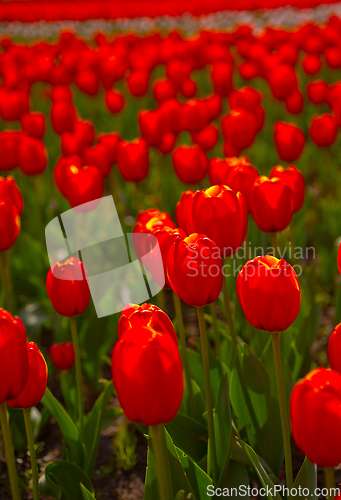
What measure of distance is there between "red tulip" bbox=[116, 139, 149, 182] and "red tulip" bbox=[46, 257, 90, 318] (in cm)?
127

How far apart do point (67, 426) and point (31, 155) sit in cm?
142

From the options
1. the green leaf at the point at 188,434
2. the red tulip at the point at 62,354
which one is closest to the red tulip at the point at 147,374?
the green leaf at the point at 188,434

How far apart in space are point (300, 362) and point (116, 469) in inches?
30.2

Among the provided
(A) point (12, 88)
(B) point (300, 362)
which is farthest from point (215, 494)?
(A) point (12, 88)

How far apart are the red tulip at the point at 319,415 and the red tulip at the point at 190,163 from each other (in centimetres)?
Result: 175

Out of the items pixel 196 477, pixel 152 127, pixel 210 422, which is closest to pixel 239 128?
pixel 152 127

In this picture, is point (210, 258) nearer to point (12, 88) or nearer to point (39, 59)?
point (12, 88)

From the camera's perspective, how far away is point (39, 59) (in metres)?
4.82

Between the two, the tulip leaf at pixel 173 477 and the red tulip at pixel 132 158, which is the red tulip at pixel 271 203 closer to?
the tulip leaf at pixel 173 477

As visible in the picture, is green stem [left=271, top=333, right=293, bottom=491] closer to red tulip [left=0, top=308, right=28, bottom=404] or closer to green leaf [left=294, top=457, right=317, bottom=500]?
green leaf [left=294, top=457, right=317, bottom=500]

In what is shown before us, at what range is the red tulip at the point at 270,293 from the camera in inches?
46.1

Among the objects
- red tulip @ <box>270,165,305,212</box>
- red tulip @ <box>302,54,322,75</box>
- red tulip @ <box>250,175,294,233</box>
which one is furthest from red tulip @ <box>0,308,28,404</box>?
red tulip @ <box>302,54,322,75</box>

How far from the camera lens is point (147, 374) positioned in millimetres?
925

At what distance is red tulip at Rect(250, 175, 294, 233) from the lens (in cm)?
166
